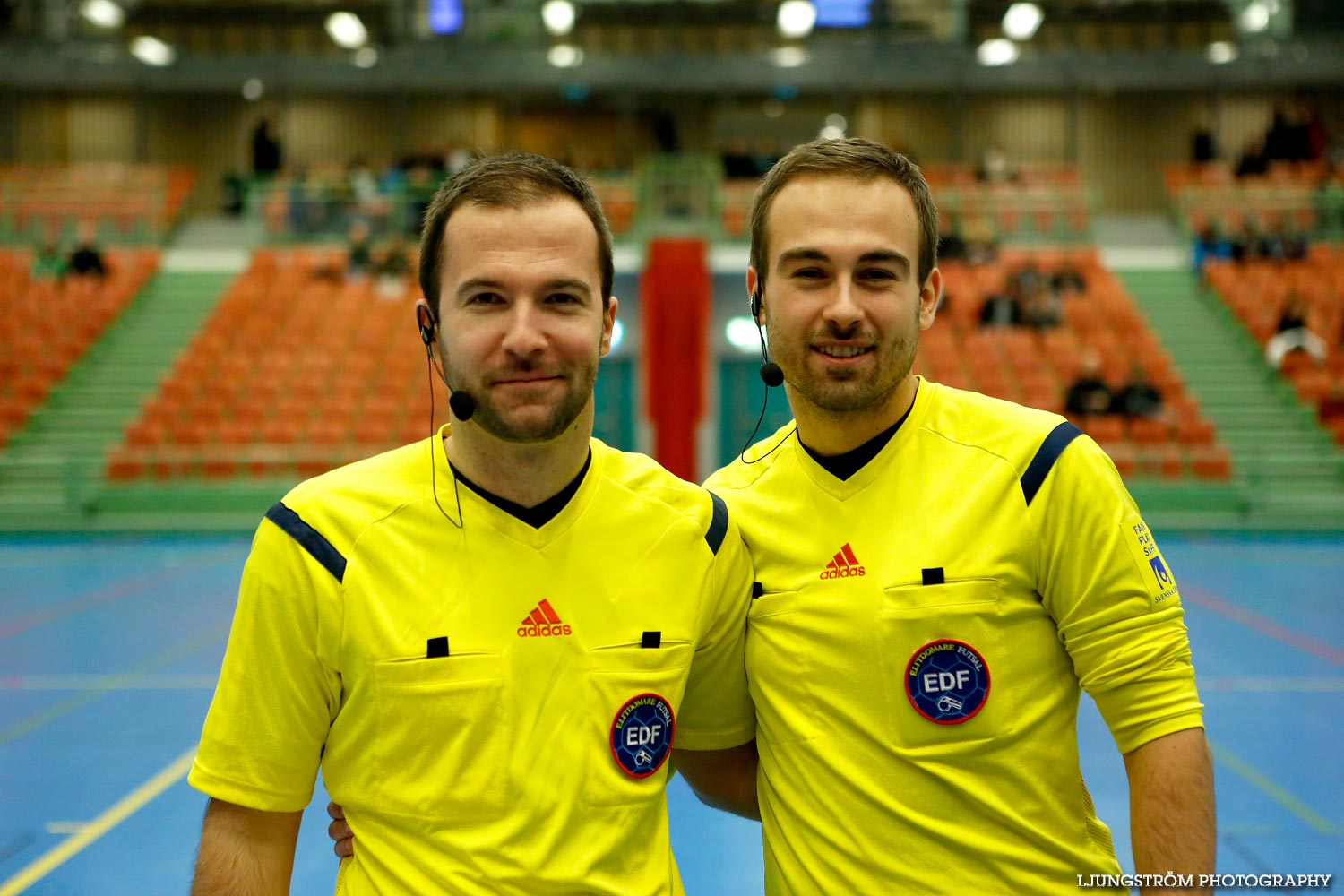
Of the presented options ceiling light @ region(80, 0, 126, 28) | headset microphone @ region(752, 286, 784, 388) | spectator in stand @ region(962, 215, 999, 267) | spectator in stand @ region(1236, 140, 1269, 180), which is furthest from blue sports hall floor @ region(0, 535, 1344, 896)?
ceiling light @ region(80, 0, 126, 28)

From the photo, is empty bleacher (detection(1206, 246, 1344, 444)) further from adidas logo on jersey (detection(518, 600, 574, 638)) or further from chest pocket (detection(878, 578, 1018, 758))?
adidas logo on jersey (detection(518, 600, 574, 638))

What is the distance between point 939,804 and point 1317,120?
27517 mm

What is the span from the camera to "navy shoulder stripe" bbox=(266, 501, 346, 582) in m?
1.82

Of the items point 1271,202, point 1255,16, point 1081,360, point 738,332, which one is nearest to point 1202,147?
point 1255,16

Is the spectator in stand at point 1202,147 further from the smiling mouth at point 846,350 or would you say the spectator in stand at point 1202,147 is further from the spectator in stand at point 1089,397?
the smiling mouth at point 846,350

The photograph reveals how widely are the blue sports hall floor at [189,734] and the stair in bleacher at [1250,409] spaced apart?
284 cm

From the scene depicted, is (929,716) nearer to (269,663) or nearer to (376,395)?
(269,663)

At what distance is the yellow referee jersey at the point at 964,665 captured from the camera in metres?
1.86

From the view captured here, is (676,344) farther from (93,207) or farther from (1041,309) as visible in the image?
(93,207)

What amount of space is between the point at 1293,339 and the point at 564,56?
666 inches

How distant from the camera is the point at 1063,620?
1900 millimetres

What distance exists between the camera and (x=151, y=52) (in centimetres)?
2416

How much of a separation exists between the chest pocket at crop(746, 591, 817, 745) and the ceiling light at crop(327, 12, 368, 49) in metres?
26.0

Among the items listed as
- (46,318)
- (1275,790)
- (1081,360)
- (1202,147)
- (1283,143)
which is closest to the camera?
(1275,790)
